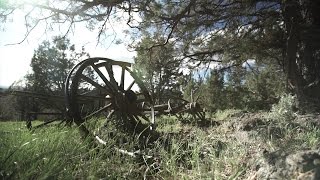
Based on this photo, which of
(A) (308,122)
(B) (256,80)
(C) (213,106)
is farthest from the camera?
(B) (256,80)

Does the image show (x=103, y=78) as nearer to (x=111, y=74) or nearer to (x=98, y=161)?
(x=111, y=74)

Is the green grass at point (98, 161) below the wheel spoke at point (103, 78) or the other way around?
below

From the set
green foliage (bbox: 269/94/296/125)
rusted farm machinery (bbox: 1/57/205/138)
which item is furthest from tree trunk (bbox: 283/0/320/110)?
rusted farm machinery (bbox: 1/57/205/138)

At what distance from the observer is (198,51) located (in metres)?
12.0

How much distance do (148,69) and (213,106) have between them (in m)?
4.31

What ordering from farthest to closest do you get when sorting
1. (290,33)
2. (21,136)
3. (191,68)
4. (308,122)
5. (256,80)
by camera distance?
1. (256,80)
2. (191,68)
3. (290,33)
4. (308,122)
5. (21,136)

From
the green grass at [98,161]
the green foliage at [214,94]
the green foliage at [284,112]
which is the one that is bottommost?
the green grass at [98,161]

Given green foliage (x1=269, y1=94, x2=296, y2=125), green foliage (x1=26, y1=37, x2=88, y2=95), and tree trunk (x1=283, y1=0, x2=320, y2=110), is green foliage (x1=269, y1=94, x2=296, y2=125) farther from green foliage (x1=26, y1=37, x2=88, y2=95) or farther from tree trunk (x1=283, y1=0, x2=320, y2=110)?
green foliage (x1=26, y1=37, x2=88, y2=95)

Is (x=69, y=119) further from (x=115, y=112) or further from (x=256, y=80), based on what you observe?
(x=256, y=80)

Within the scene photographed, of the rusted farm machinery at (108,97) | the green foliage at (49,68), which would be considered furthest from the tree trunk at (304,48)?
the green foliage at (49,68)

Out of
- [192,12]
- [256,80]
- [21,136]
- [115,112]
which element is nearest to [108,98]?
[115,112]

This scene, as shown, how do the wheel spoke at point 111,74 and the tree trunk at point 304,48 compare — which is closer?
the wheel spoke at point 111,74

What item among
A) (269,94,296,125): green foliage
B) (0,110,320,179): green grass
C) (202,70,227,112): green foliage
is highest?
(202,70,227,112): green foliage

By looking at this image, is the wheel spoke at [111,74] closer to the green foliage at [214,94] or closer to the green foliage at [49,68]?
the green foliage at [214,94]
